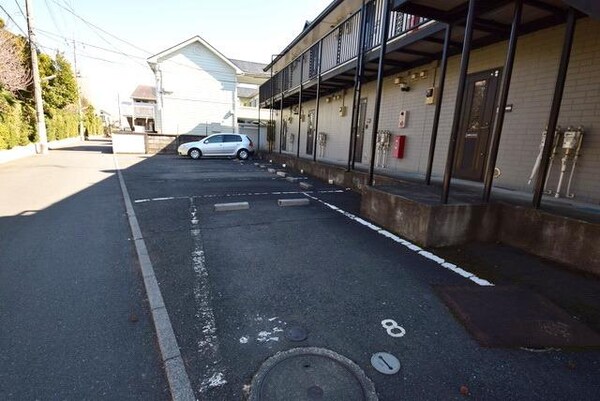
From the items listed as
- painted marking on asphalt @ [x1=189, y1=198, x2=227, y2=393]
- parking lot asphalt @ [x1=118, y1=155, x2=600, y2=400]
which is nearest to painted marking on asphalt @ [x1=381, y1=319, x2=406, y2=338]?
parking lot asphalt @ [x1=118, y1=155, x2=600, y2=400]

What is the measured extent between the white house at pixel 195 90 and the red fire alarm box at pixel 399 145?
17.2 m

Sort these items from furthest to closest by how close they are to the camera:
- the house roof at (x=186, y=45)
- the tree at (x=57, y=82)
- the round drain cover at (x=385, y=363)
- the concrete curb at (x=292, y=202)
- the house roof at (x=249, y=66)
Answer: the house roof at (x=249, y=66), the house roof at (x=186, y=45), the tree at (x=57, y=82), the concrete curb at (x=292, y=202), the round drain cover at (x=385, y=363)

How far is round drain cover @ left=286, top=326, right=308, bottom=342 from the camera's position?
7.39 ft

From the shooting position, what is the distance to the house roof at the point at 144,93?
149 feet

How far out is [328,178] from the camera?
31.1ft

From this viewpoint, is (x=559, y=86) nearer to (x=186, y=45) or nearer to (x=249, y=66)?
(x=186, y=45)

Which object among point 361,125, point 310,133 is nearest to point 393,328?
point 361,125

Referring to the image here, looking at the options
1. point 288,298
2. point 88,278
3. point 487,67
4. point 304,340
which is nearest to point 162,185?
point 88,278

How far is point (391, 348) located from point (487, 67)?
21.0 feet

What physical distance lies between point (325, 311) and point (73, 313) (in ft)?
7.11

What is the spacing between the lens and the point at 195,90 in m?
22.1

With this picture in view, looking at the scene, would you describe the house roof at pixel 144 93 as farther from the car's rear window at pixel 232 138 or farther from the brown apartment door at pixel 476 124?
the brown apartment door at pixel 476 124

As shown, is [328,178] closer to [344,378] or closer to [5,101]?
[344,378]

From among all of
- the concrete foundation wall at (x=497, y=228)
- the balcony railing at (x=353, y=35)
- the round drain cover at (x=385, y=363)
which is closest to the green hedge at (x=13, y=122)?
the balcony railing at (x=353, y=35)
